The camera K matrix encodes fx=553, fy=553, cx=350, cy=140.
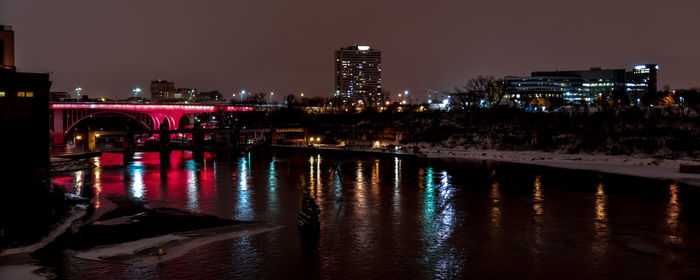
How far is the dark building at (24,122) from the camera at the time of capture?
4016 centimetres

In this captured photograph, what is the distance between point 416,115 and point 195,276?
88.3 meters

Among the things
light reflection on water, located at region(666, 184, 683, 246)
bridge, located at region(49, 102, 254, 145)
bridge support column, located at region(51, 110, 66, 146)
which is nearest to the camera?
light reflection on water, located at region(666, 184, 683, 246)

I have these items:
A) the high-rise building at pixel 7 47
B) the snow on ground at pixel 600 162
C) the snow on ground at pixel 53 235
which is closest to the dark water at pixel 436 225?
the snow on ground at pixel 53 235

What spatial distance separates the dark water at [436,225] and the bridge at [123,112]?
1967 inches

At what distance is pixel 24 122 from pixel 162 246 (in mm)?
29527

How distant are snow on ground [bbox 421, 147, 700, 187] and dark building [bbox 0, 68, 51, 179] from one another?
38644mm

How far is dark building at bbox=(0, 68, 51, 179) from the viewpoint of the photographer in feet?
132

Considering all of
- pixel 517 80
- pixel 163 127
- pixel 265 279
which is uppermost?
pixel 517 80

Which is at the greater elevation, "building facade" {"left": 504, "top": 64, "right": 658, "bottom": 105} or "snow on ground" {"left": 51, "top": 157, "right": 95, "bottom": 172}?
"building facade" {"left": 504, "top": 64, "right": 658, "bottom": 105}

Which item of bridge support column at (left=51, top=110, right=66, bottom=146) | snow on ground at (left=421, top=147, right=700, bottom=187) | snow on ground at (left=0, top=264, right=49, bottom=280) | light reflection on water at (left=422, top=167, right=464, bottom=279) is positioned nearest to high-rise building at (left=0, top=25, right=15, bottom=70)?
bridge support column at (left=51, top=110, right=66, bottom=146)

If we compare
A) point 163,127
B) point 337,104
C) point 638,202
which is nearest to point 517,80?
point 337,104

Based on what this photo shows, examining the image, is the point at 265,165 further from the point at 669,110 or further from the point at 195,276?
the point at 669,110

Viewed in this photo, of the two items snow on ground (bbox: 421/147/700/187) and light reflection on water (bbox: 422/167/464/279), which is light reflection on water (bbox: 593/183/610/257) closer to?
light reflection on water (bbox: 422/167/464/279)

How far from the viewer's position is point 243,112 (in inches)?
5241
